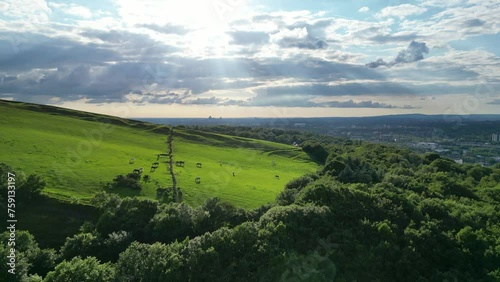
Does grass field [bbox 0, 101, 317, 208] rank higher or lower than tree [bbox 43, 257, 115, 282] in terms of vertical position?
higher

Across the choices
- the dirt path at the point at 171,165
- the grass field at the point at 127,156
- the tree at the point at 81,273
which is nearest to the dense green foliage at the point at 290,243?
the tree at the point at 81,273

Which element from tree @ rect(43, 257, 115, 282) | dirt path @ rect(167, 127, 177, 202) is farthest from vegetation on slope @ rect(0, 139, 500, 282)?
dirt path @ rect(167, 127, 177, 202)

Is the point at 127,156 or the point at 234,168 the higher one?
the point at 127,156

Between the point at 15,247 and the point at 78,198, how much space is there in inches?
573

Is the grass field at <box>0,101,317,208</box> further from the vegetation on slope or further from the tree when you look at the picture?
the tree

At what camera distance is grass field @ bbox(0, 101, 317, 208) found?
5462 cm

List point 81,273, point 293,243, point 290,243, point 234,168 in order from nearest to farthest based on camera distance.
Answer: point 81,273 < point 290,243 < point 293,243 < point 234,168

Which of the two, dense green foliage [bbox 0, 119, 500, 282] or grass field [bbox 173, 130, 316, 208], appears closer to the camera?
dense green foliage [bbox 0, 119, 500, 282]

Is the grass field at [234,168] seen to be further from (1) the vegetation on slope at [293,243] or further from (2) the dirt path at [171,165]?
(1) the vegetation on slope at [293,243]

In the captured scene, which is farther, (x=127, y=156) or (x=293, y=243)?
(x=127, y=156)

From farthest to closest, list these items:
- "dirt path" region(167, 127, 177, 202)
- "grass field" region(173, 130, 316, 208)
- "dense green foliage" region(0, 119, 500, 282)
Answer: "grass field" region(173, 130, 316, 208) < "dirt path" region(167, 127, 177, 202) < "dense green foliage" region(0, 119, 500, 282)

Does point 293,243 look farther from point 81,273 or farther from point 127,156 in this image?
point 127,156

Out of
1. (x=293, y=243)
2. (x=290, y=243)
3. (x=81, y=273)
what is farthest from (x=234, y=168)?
(x=81, y=273)

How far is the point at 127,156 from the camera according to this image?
74.8 meters
